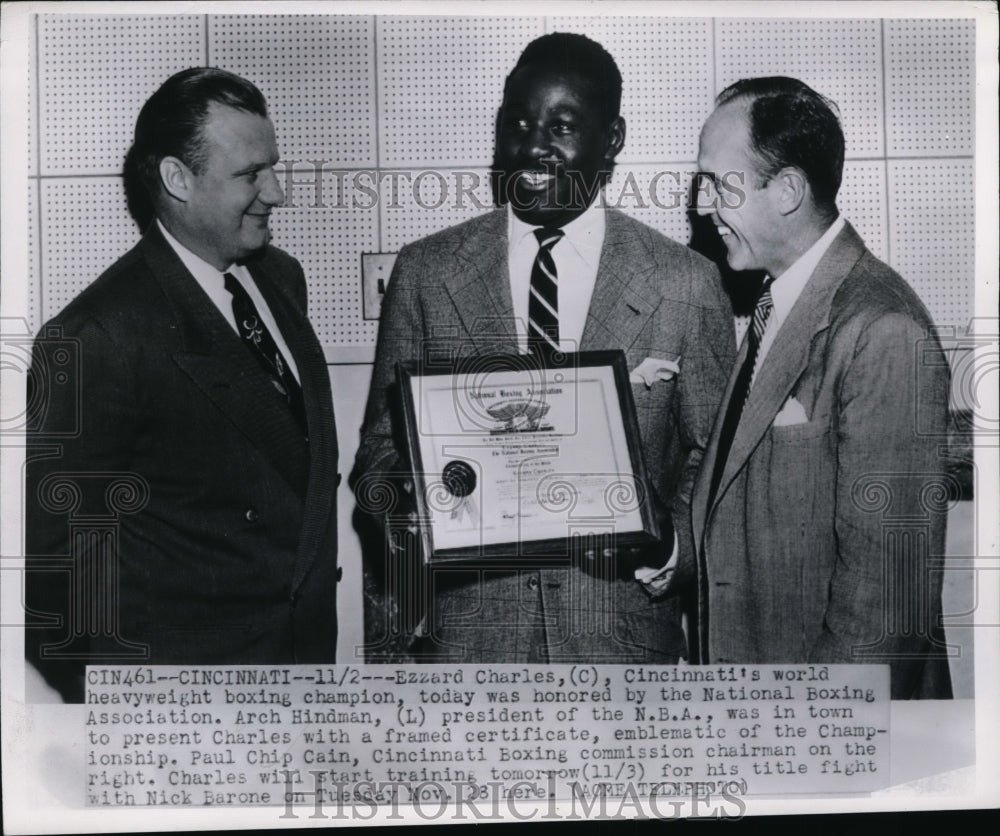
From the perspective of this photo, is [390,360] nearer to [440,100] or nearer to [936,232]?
[440,100]

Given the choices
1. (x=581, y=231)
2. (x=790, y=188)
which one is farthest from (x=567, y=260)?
(x=790, y=188)

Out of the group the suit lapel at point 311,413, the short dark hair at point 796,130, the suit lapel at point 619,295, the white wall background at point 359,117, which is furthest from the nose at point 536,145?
the suit lapel at point 311,413

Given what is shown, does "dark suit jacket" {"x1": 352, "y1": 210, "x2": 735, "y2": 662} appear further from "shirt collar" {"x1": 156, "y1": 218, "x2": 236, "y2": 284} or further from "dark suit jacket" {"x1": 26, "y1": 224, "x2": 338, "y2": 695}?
"shirt collar" {"x1": 156, "y1": 218, "x2": 236, "y2": 284}

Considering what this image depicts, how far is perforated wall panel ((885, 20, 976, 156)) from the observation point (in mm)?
2963

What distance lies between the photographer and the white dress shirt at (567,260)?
9.32 feet

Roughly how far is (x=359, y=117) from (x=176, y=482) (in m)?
1.05

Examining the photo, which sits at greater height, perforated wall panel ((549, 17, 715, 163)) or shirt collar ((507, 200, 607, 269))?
perforated wall panel ((549, 17, 715, 163))

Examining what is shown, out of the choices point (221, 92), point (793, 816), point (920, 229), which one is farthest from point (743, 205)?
point (793, 816)

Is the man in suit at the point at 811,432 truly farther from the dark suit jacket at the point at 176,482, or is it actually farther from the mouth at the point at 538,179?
the dark suit jacket at the point at 176,482

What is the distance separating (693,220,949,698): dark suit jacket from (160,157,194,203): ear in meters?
1.48

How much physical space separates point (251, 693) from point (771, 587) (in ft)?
4.46

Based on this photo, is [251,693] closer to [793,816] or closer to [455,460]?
[455,460]

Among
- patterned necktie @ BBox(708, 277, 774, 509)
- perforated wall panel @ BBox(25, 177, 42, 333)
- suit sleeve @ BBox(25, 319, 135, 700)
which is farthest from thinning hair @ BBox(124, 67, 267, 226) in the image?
patterned necktie @ BBox(708, 277, 774, 509)

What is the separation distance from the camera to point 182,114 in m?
2.82
